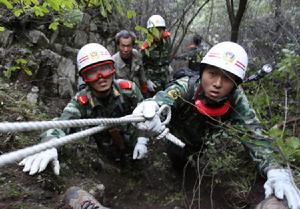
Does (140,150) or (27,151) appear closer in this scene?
(27,151)

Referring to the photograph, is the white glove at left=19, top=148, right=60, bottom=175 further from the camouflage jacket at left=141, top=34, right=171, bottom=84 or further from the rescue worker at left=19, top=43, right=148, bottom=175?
the camouflage jacket at left=141, top=34, right=171, bottom=84

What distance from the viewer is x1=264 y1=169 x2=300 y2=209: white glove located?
2792mm

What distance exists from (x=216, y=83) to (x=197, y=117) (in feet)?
2.20

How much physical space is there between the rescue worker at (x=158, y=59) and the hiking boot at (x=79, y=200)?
520 centimetres

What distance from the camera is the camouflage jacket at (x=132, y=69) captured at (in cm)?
693

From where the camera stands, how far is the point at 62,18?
546 centimetres

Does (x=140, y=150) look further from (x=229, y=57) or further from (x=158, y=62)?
(x=158, y=62)

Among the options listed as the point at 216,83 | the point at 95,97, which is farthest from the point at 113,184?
the point at 216,83

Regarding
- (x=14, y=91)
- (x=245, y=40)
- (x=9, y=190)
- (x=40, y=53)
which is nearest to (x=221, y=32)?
(x=245, y=40)

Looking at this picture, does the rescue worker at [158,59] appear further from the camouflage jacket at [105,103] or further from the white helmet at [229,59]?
the white helmet at [229,59]

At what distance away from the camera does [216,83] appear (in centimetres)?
382

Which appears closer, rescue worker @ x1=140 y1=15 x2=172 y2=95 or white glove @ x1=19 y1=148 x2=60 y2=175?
white glove @ x1=19 y1=148 x2=60 y2=175

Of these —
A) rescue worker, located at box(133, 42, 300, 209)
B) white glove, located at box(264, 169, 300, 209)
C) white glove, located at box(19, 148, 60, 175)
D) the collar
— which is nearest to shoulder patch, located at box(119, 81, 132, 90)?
the collar

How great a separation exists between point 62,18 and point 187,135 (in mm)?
2638
